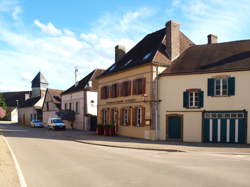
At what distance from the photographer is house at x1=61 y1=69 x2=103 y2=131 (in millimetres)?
38531

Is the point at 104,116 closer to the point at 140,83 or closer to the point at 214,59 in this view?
the point at 140,83

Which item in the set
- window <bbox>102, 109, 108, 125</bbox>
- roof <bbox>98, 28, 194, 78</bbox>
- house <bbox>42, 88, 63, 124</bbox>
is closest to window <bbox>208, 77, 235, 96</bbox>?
roof <bbox>98, 28, 194, 78</bbox>

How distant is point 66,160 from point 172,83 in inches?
534

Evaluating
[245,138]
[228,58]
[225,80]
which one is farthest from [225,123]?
[228,58]

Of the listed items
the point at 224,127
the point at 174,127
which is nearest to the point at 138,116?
the point at 174,127

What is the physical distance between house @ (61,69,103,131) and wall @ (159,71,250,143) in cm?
1575

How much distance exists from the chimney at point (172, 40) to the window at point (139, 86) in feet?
10.6

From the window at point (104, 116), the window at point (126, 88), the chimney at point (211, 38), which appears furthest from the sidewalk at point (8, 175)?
the chimney at point (211, 38)

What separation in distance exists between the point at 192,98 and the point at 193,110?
0.97m

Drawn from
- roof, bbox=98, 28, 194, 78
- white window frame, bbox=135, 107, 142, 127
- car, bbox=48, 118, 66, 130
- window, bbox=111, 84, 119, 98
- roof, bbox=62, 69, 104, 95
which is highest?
roof, bbox=98, 28, 194, 78

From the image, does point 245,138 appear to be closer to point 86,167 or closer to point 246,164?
point 246,164

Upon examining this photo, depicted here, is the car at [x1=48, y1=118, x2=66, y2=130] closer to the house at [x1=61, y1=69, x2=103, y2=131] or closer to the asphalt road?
the house at [x1=61, y1=69, x2=103, y2=131]

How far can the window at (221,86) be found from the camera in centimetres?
2186

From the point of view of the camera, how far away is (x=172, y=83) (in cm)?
2431
